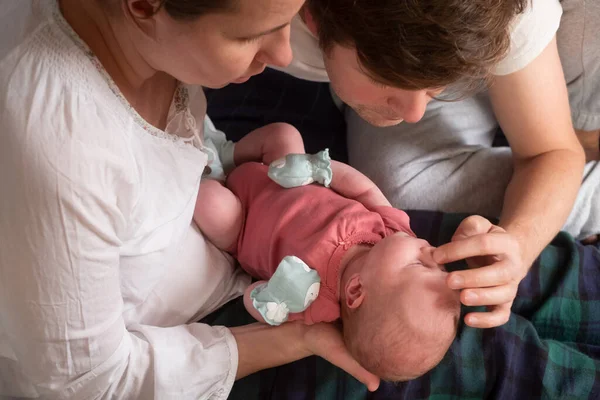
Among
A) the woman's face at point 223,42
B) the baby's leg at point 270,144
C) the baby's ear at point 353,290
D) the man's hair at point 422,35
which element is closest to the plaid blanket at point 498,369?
the baby's ear at point 353,290

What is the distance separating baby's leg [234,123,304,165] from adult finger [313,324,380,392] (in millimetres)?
386

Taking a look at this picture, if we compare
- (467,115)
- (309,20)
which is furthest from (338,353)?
(467,115)

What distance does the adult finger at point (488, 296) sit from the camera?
87 centimetres

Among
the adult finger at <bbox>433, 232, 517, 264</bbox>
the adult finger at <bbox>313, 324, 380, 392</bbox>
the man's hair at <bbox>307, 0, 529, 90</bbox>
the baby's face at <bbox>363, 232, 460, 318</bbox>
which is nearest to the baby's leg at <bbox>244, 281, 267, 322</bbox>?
the adult finger at <bbox>313, 324, 380, 392</bbox>

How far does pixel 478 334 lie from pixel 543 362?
4.7 inches

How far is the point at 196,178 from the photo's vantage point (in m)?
0.95

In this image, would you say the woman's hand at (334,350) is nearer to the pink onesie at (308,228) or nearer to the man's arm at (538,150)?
the pink onesie at (308,228)

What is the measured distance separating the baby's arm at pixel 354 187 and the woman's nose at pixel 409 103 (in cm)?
23

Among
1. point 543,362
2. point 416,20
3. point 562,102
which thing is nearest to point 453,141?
point 562,102

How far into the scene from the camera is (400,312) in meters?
0.89

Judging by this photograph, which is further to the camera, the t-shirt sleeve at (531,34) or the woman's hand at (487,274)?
the t-shirt sleeve at (531,34)

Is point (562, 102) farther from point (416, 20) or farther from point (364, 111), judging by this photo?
point (416, 20)

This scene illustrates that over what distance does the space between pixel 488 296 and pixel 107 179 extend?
580mm

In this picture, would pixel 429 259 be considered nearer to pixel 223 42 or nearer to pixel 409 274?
pixel 409 274
